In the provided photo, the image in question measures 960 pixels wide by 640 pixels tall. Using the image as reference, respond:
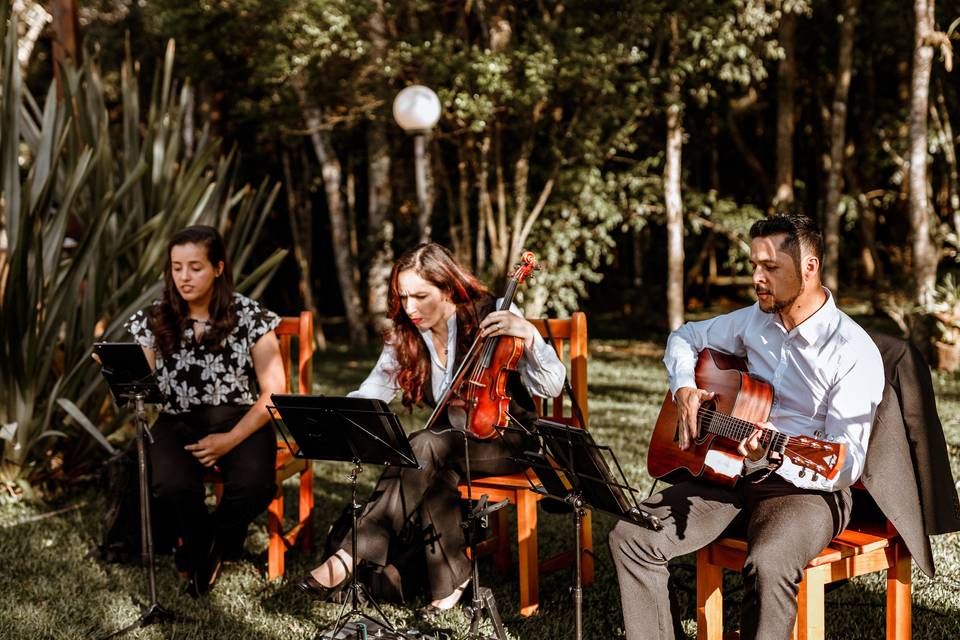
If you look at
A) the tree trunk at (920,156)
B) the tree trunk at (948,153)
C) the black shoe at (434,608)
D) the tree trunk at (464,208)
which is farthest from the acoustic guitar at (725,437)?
the tree trunk at (948,153)

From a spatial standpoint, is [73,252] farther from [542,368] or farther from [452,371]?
[542,368]

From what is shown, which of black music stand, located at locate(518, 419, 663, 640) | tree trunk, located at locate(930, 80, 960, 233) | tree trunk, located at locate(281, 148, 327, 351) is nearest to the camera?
black music stand, located at locate(518, 419, 663, 640)

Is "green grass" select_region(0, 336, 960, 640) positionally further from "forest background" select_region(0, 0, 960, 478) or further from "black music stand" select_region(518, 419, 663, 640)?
"forest background" select_region(0, 0, 960, 478)

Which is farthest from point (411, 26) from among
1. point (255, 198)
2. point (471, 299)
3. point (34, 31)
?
point (471, 299)

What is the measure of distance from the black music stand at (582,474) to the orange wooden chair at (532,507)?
0.73 metres

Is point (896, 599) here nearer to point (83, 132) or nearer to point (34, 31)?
point (83, 132)

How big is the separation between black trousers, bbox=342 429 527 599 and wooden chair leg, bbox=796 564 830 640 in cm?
134

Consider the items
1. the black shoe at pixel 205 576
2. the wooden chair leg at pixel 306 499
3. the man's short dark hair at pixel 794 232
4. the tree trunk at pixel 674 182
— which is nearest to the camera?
the man's short dark hair at pixel 794 232

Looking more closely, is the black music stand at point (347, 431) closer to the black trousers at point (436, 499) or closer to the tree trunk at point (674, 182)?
the black trousers at point (436, 499)

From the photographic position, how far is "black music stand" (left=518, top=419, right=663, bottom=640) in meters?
2.62

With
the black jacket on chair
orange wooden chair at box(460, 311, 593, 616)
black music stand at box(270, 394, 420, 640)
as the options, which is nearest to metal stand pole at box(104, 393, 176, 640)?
black music stand at box(270, 394, 420, 640)

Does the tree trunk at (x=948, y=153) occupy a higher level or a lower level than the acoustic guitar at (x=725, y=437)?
higher

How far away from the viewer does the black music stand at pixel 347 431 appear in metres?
3.03

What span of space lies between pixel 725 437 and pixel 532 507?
0.99 meters
